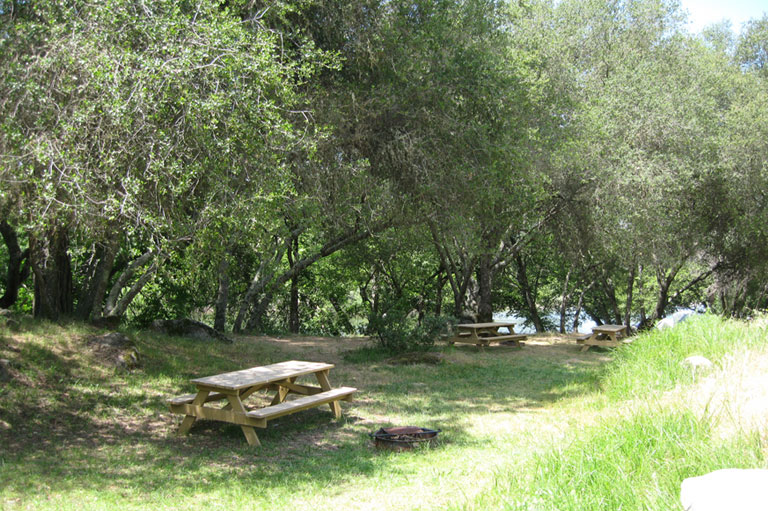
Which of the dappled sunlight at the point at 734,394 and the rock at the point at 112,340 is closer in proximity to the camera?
the dappled sunlight at the point at 734,394

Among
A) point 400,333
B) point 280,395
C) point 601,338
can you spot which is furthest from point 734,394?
point 601,338

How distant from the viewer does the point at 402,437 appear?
6188mm

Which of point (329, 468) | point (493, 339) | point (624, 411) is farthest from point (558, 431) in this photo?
point (493, 339)

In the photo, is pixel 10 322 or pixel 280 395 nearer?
pixel 280 395

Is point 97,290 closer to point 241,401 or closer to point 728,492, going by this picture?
point 241,401

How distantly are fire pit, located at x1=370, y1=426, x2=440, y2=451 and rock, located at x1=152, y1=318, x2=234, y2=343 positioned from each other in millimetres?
7210

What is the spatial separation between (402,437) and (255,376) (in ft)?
5.96

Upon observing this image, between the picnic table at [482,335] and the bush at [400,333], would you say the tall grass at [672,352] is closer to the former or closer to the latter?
the bush at [400,333]

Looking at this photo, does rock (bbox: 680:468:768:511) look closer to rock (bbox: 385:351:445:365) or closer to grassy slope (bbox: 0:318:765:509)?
grassy slope (bbox: 0:318:765:509)

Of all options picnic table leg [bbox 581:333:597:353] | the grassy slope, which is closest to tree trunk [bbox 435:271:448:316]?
picnic table leg [bbox 581:333:597:353]

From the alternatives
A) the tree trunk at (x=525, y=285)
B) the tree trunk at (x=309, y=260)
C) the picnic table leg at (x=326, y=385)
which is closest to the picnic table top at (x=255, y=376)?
the picnic table leg at (x=326, y=385)

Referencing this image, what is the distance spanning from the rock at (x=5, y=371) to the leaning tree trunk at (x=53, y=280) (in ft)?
6.48

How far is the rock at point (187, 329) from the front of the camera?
12.6 metres

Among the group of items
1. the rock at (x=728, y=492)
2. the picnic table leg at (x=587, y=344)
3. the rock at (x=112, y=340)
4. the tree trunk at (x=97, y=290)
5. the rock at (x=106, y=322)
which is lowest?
the picnic table leg at (x=587, y=344)
